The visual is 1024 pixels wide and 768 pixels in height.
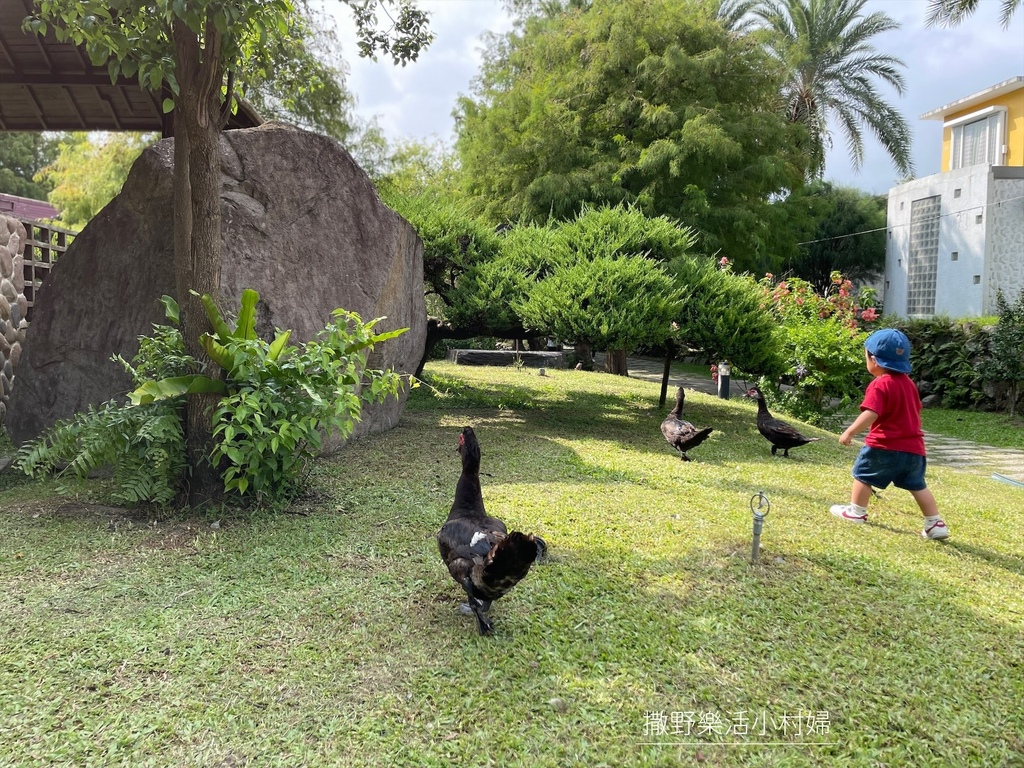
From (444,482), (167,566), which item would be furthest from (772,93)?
(167,566)

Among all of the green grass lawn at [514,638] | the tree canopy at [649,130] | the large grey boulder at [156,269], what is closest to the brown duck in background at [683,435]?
the green grass lawn at [514,638]

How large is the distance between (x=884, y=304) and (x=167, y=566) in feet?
84.5

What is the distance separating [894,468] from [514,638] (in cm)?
323

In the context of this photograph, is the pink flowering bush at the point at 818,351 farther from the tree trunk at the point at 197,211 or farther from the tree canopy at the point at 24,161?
the tree canopy at the point at 24,161

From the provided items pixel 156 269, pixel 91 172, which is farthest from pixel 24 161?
pixel 156 269

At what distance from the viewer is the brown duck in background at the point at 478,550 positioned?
9.18 ft

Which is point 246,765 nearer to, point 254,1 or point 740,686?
point 740,686

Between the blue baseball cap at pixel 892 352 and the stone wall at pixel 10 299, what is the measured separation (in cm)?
806

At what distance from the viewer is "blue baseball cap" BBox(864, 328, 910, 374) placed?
16.5 feet

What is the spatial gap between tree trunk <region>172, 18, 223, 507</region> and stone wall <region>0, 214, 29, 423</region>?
389 centimetres

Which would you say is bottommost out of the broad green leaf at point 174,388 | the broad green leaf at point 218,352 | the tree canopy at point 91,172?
the broad green leaf at point 174,388

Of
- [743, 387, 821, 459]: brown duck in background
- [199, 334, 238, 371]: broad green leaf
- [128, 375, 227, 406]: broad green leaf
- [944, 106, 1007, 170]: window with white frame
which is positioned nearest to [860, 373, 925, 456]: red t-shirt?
[743, 387, 821, 459]: brown duck in background

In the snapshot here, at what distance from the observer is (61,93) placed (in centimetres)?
916

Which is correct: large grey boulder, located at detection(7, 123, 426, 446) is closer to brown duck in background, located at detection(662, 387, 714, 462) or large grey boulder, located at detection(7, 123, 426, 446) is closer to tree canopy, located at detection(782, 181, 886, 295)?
brown duck in background, located at detection(662, 387, 714, 462)
